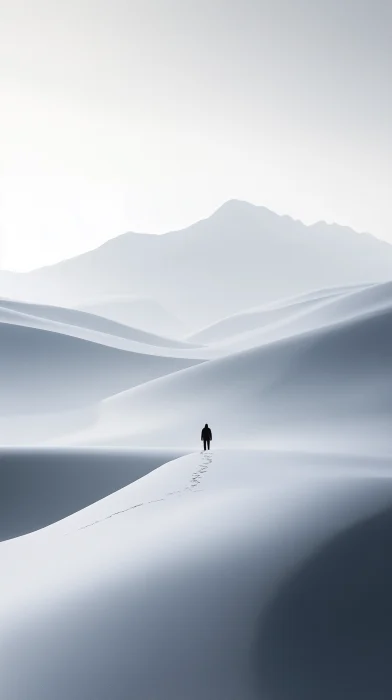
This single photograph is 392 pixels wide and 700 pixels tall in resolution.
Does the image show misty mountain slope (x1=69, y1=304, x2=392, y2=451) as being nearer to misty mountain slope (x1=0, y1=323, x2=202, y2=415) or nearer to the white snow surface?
misty mountain slope (x1=0, y1=323, x2=202, y2=415)

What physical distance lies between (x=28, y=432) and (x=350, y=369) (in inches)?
681

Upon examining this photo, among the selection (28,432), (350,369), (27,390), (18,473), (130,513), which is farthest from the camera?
(27,390)

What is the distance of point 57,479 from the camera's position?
19047 mm

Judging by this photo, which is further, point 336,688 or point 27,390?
point 27,390

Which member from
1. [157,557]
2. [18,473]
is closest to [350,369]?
[18,473]

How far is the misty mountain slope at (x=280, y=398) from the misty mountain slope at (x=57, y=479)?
17.5 feet

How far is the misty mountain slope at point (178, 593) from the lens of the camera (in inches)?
213

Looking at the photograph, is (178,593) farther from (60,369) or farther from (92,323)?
(92,323)

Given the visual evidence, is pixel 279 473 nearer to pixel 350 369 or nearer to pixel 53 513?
pixel 53 513

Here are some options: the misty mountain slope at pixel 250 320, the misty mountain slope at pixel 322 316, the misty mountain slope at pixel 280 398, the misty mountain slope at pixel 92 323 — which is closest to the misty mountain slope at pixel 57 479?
the misty mountain slope at pixel 280 398

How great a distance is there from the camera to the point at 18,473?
19.4 meters

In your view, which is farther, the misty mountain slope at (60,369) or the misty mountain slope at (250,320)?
the misty mountain slope at (250,320)

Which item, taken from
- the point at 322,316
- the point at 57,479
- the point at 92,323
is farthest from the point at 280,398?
the point at 92,323

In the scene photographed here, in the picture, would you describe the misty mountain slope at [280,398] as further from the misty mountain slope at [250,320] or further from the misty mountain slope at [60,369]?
the misty mountain slope at [250,320]
